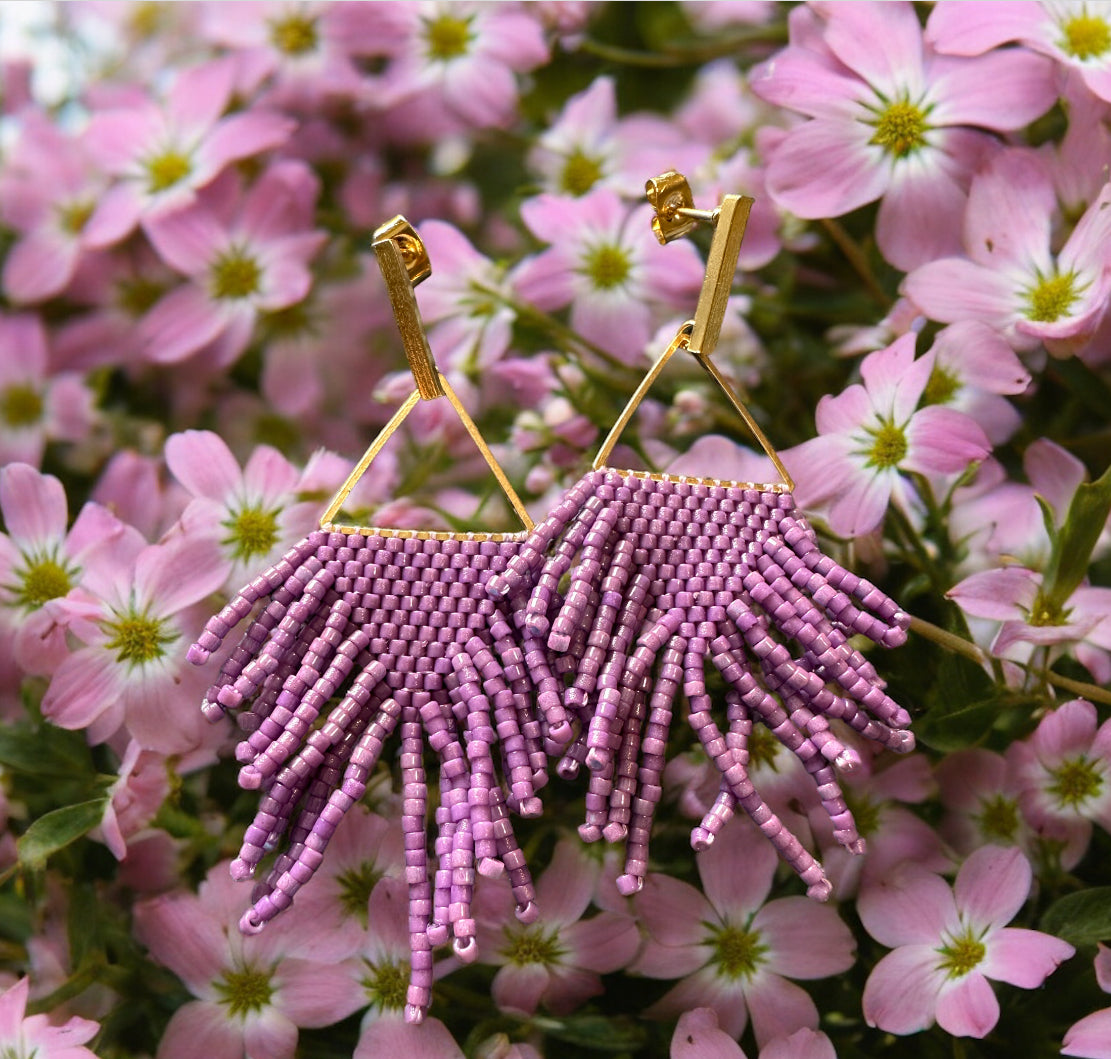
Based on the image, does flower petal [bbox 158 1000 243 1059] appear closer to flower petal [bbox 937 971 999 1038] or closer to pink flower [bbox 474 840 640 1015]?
pink flower [bbox 474 840 640 1015]

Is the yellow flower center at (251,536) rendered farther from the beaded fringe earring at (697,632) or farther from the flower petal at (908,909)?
the flower petal at (908,909)

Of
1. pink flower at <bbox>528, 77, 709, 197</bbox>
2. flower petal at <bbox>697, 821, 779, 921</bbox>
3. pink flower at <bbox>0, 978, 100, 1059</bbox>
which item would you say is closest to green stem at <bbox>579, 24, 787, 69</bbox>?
pink flower at <bbox>528, 77, 709, 197</bbox>

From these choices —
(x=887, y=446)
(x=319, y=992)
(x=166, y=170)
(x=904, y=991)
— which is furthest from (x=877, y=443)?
(x=166, y=170)

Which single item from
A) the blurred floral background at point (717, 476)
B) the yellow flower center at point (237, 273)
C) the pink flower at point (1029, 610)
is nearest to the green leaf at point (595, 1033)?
the blurred floral background at point (717, 476)

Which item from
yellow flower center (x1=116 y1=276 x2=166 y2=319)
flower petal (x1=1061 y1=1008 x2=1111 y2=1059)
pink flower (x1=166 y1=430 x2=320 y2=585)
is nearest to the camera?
flower petal (x1=1061 y1=1008 x2=1111 y2=1059)

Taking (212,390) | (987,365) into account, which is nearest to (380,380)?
(212,390)

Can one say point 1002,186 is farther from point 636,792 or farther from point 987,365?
point 636,792
